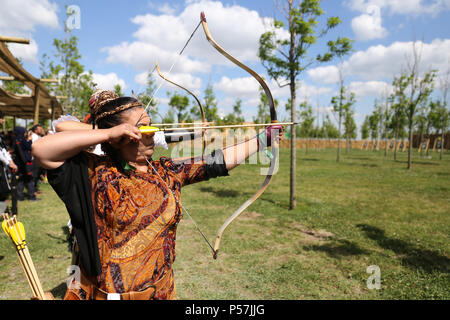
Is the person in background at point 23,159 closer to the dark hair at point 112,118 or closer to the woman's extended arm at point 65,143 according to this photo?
the dark hair at point 112,118

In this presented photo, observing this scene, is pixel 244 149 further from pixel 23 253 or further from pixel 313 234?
pixel 313 234

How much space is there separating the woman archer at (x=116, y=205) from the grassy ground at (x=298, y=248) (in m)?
2.30

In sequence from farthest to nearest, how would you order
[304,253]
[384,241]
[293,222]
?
[293,222]
[384,241]
[304,253]

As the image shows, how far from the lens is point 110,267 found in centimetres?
130

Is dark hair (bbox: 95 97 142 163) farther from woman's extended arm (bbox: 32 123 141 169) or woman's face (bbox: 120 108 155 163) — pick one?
woman's extended arm (bbox: 32 123 141 169)

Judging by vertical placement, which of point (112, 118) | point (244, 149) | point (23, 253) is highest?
point (112, 118)

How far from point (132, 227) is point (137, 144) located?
1.40ft

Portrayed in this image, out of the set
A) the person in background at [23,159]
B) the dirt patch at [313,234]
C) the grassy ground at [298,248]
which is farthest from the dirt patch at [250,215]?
the person in background at [23,159]

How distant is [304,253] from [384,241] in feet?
5.29

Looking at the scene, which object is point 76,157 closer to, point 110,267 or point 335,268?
point 110,267

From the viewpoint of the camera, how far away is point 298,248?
4707mm

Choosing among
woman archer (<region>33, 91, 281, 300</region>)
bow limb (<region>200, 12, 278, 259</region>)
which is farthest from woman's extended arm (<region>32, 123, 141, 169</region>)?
bow limb (<region>200, 12, 278, 259</region>)

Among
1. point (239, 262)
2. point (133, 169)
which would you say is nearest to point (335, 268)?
point (239, 262)

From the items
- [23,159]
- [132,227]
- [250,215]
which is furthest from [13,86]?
[132,227]
